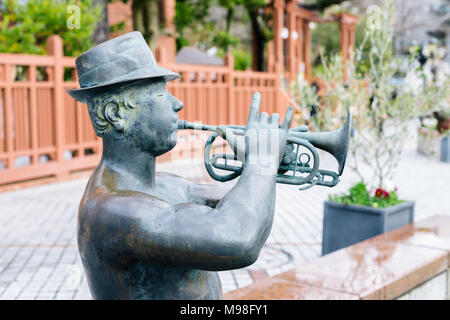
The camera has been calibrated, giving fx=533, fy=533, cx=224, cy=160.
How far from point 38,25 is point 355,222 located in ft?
22.0

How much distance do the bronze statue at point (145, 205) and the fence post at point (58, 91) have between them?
7.81 metres

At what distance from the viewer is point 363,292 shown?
11.3ft

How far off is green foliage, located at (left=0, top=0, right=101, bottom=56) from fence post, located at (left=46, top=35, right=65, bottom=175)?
0.39 meters

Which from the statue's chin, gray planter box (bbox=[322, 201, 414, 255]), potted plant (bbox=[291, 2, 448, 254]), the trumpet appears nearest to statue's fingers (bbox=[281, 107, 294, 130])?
the trumpet

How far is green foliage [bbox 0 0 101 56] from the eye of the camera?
9.24m

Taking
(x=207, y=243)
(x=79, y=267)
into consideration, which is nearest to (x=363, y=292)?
(x=207, y=243)

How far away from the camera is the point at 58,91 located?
30.8 ft

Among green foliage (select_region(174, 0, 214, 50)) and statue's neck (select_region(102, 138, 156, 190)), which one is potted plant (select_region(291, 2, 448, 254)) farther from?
green foliage (select_region(174, 0, 214, 50))

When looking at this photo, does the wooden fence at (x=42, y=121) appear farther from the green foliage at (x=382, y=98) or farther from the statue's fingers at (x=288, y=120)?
the statue's fingers at (x=288, y=120)

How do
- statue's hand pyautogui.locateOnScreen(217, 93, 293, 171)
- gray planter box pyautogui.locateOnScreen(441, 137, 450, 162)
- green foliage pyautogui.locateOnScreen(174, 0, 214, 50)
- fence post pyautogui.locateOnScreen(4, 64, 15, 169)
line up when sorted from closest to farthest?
statue's hand pyautogui.locateOnScreen(217, 93, 293, 171) < fence post pyautogui.locateOnScreen(4, 64, 15, 169) < gray planter box pyautogui.locateOnScreen(441, 137, 450, 162) < green foliage pyautogui.locateOnScreen(174, 0, 214, 50)

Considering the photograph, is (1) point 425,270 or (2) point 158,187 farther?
(1) point 425,270

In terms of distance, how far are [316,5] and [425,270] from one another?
17.6 metres
